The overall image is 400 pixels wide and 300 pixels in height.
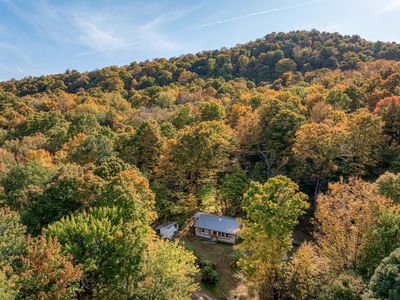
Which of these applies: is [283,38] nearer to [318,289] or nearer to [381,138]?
[381,138]

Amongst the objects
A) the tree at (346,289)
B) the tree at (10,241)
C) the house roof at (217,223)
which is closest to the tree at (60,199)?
the tree at (10,241)

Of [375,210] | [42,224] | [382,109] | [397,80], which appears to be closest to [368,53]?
[397,80]

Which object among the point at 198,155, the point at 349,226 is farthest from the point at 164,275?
the point at 198,155

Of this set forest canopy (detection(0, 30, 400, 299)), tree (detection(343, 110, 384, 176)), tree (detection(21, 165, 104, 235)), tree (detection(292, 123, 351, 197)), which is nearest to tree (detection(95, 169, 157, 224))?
forest canopy (detection(0, 30, 400, 299))

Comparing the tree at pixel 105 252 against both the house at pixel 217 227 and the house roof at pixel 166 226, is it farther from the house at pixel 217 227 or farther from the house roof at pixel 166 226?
the house at pixel 217 227

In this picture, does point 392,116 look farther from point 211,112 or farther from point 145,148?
point 145,148

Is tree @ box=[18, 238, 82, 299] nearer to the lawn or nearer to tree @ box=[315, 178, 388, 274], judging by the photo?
the lawn

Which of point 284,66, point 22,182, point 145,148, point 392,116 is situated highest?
point 284,66
